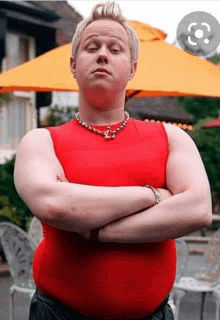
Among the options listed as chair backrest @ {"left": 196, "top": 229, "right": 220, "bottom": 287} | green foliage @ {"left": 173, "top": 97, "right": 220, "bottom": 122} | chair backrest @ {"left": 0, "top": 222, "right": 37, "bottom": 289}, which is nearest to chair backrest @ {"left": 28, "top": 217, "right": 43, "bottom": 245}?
chair backrest @ {"left": 0, "top": 222, "right": 37, "bottom": 289}

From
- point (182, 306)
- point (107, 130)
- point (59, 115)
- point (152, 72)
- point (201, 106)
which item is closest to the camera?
point (107, 130)

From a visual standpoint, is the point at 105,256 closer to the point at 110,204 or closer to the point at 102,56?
the point at 110,204

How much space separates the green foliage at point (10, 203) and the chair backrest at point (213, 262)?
17.0 ft

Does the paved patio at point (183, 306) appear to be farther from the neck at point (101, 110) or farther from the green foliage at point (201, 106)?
the green foliage at point (201, 106)

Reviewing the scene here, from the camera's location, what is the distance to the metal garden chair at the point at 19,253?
200 inches

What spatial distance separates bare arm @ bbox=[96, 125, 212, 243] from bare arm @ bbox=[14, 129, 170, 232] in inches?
1.3

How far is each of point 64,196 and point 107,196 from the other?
0.42 ft

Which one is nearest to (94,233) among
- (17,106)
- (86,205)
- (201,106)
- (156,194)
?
(86,205)

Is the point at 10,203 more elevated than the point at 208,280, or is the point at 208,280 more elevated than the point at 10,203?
the point at 208,280

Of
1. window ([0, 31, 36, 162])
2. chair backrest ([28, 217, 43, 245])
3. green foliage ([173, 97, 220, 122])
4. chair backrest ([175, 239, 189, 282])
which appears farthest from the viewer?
green foliage ([173, 97, 220, 122])

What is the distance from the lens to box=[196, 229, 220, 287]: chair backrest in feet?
17.6

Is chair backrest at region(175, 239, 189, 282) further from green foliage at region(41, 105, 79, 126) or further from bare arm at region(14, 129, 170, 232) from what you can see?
green foliage at region(41, 105, 79, 126)

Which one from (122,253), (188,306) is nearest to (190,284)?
(188,306)

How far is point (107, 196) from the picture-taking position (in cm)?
187
